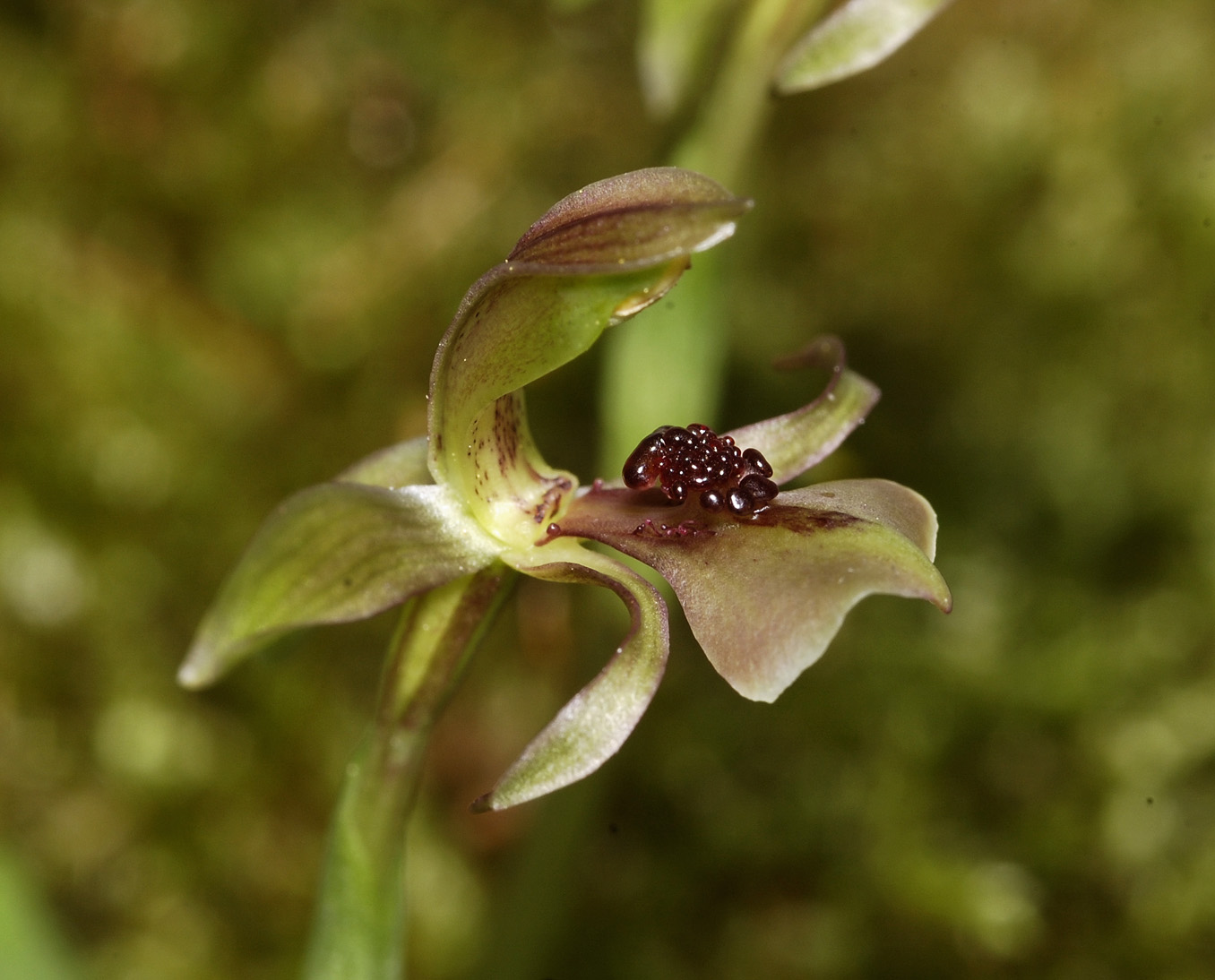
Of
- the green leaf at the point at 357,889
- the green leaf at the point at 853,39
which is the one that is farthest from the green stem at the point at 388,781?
the green leaf at the point at 853,39

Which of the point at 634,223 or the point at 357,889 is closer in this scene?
the point at 634,223

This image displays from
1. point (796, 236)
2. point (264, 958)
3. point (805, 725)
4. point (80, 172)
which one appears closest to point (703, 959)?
point (805, 725)

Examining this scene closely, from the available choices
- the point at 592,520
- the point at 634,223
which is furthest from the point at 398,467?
the point at 634,223

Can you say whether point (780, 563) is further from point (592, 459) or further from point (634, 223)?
point (592, 459)

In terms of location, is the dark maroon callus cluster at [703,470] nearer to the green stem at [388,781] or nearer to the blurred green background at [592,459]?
the green stem at [388,781]

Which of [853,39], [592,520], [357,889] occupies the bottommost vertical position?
[357,889]

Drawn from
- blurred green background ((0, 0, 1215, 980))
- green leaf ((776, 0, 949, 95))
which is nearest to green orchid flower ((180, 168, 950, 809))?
green leaf ((776, 0, 949, 95))
